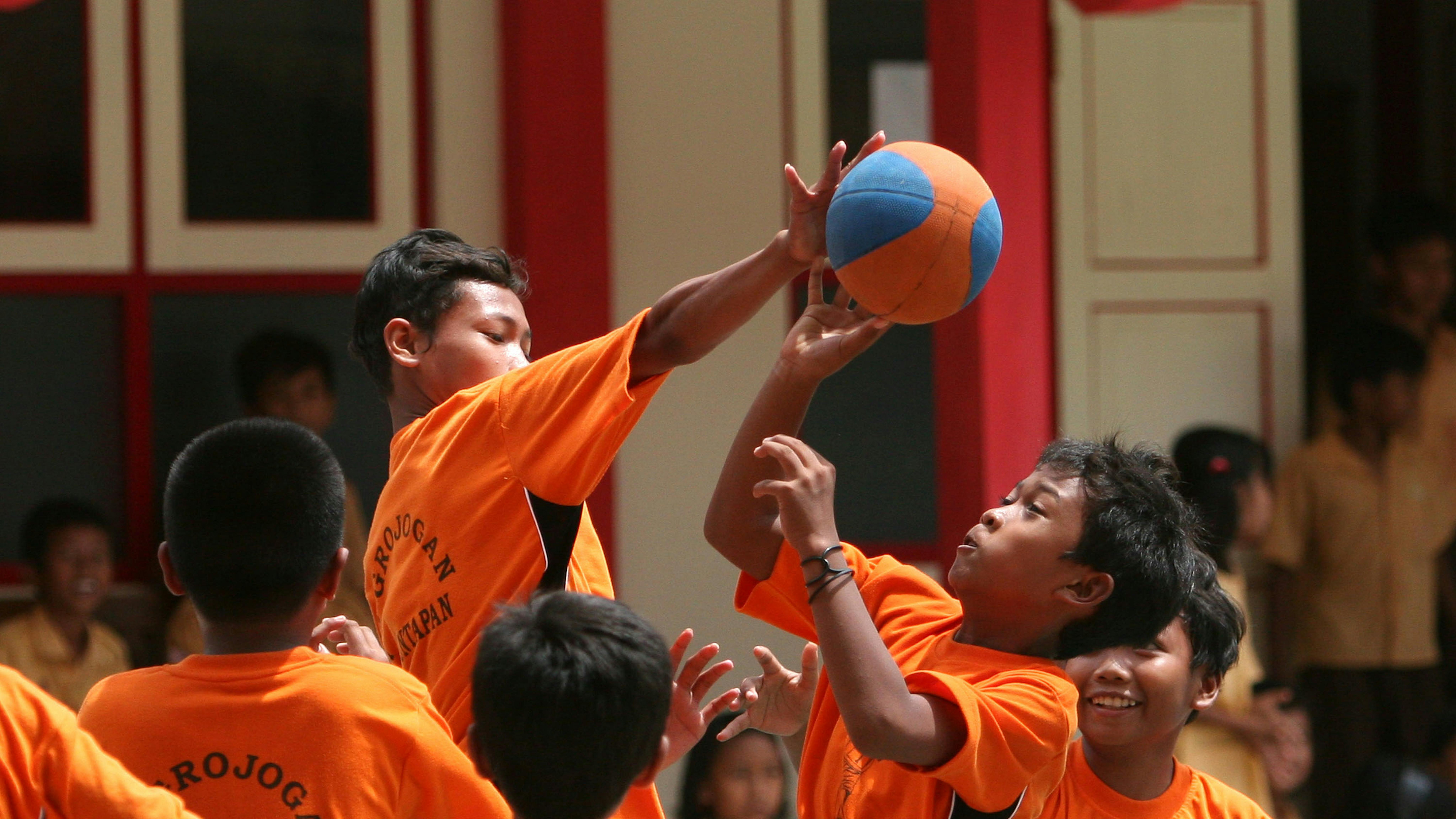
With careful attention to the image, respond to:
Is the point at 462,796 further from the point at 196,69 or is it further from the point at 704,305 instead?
the point at 196,69

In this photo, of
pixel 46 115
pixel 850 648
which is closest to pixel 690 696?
pixel 850 648

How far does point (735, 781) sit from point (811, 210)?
2.47m

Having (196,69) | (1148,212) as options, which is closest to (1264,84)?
(1148,212)

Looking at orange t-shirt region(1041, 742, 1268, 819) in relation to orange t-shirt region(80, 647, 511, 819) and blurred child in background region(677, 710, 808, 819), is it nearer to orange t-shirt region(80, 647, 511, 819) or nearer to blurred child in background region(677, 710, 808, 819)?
orange t-shirt region(80, 647, 511, 819)

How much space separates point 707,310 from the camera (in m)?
2.51

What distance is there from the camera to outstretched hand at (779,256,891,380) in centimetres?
251

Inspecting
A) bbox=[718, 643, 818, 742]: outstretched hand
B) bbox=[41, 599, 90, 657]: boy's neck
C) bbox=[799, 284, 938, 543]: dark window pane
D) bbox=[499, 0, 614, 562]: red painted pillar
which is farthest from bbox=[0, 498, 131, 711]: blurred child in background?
bbox=[718, 643, 818, 742]: outstretched hand

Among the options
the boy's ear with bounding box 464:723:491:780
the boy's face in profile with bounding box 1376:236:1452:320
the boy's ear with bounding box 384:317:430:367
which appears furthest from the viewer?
the boy's face in profile with bounding box 1376:236:1452:320

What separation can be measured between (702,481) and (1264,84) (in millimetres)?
2155

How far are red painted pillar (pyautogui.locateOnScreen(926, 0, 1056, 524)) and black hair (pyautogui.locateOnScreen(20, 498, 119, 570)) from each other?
2359 mm

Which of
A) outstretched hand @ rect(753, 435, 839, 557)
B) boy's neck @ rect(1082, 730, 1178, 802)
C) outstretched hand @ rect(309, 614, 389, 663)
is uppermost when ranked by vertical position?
outstretched hand @ rect(753, 435, 839, 557)

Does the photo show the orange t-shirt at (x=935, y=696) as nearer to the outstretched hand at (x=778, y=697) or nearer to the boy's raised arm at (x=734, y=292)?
the outstretched hand at (x=778, y=697)

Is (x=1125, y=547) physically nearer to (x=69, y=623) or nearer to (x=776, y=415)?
(x=776, y=415)

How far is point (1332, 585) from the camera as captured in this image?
18.8 feet
